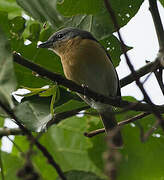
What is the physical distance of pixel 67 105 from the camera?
2.82 metres

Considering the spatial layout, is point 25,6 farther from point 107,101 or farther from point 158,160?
point 158,160

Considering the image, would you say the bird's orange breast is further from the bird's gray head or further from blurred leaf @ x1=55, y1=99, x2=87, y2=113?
blurred leaf @ x1=55, y1=99, x2=87, y2=113

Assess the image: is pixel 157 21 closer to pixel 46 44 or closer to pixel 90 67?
pixel 90 67

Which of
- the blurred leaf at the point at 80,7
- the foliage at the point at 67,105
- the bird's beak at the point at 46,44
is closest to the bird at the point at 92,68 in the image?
the bird's beak at the point at 46,44

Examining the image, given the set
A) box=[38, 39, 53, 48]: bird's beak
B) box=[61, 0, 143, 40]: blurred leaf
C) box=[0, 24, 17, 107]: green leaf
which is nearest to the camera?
box=[0, 24, 17, 107]: green leaf

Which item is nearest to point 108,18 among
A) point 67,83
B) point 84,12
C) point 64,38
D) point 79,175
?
point 84,12

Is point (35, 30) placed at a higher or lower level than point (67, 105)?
higher

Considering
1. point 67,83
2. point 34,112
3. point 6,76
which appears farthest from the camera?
point 34,112

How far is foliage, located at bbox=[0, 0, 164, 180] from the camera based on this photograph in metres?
2.44

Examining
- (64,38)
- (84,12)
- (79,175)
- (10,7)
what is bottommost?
(79,175)

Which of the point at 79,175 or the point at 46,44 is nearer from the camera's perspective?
the point at 79,175

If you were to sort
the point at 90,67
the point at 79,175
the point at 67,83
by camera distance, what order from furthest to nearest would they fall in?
the point at 90,67 < the point at 79,175 < the point at 67,83

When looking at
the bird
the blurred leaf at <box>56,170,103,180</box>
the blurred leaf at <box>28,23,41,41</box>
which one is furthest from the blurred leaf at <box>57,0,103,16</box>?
the bird

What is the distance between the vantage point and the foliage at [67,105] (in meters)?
2.44
